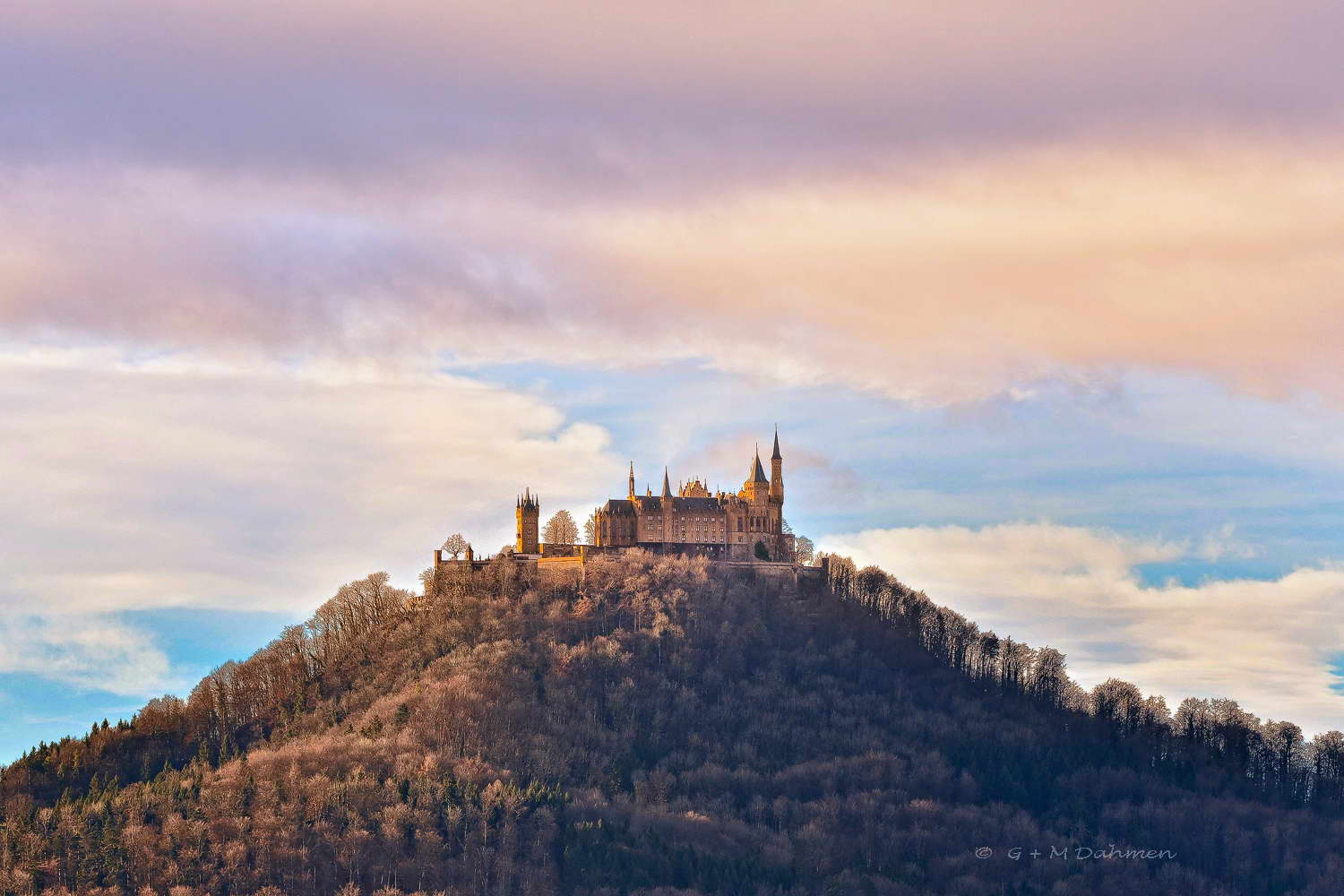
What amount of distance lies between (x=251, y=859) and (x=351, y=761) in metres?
16.0

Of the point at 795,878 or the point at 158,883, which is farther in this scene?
the point at 795,878

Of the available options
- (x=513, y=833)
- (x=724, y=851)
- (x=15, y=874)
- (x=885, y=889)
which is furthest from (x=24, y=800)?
(x=885, y=889)

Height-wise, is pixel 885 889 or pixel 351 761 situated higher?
pixel 351 761

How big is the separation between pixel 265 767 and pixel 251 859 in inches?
504

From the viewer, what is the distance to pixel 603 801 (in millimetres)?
195500

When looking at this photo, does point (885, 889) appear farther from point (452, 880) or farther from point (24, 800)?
point (24, 800)

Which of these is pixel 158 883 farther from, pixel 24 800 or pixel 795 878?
pixel 795 878

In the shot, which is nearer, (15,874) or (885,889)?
(15,874)

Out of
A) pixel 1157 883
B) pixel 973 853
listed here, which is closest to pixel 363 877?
pixel 973 853

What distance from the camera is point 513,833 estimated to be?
609ft

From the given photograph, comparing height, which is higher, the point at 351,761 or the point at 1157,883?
the point at 351,761

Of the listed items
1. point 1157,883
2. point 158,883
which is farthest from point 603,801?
point 1157,883

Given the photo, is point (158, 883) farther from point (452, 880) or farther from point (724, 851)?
point (724, 851)

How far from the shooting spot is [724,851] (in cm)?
19138
